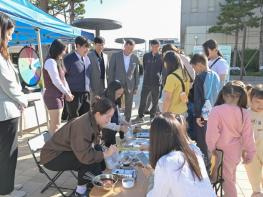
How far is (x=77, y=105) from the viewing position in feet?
15.5

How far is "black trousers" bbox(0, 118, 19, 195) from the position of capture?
295 cm

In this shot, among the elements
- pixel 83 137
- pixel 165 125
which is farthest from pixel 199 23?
pixel 165 125

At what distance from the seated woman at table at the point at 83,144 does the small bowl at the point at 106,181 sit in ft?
1.22

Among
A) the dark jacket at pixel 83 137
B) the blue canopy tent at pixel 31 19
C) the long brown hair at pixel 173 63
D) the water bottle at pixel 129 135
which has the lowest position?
the water bottle at pixel 129 135

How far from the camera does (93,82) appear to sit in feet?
17.7

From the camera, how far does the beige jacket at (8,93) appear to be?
2.85m

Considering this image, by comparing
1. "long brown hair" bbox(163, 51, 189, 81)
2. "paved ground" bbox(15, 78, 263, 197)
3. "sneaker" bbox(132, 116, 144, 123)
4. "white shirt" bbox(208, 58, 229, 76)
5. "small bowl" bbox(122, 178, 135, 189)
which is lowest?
"sneaker" bbox(132, 116, 144, 123)

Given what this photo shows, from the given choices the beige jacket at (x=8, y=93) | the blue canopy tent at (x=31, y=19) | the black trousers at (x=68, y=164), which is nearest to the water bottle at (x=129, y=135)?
the black trousers at (x=68, y=164)

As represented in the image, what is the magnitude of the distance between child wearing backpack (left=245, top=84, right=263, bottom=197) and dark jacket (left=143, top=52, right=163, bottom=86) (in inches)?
140

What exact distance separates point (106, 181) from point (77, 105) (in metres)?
2.69

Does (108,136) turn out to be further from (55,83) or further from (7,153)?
(7,153)

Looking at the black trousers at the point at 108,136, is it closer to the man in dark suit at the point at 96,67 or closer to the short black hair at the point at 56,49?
the short black hair at the point at 56,49

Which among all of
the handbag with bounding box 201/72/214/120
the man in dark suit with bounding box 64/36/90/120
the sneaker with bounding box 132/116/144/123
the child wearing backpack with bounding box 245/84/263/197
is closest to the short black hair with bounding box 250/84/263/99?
the child wearing backpack with bounding box 245/84/263/197

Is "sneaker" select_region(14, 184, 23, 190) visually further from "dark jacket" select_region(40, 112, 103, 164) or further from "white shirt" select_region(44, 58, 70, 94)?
"white shirt" select_region(44, 58, 70, 94)
